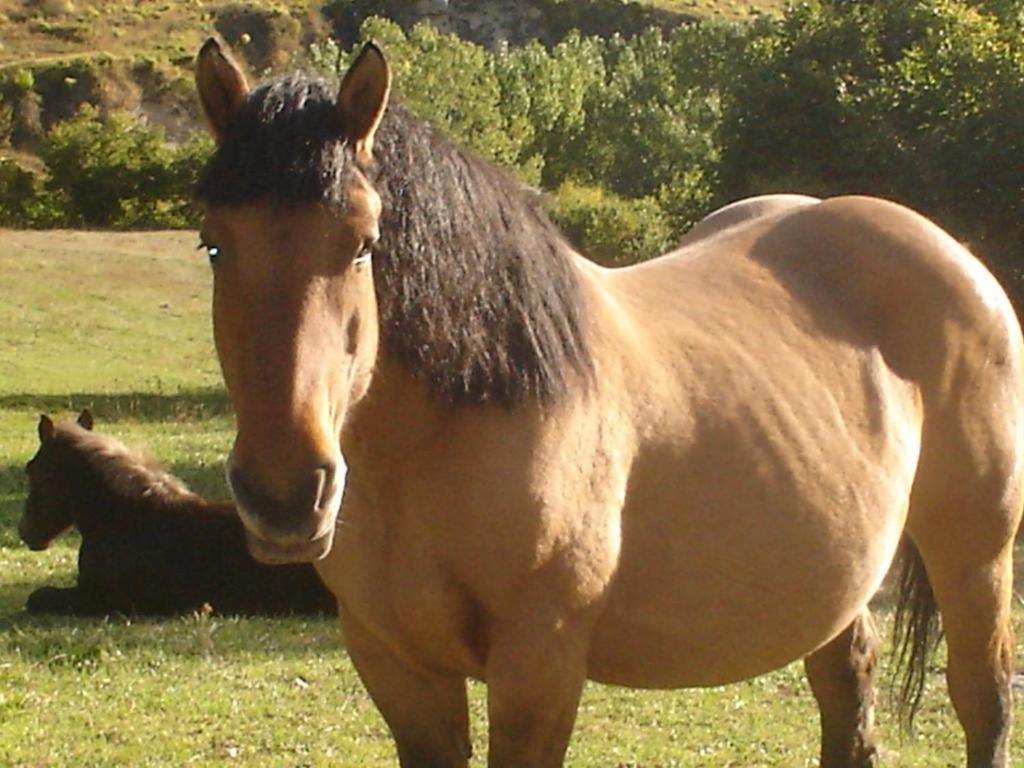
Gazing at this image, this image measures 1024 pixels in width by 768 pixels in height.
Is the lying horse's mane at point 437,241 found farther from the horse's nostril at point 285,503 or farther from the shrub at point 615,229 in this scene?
the shrub at point 615,229

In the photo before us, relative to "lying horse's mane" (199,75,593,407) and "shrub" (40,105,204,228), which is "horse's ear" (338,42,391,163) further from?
"shrub" (40,105,204,228)

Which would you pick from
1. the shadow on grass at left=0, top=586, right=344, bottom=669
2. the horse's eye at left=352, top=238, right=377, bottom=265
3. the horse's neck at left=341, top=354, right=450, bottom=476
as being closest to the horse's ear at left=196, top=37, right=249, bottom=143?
the horse's eye at left=352, top=238, right=377, bottom=265

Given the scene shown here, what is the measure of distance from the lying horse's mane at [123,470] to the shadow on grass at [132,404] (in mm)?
8606

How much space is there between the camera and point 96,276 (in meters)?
27.2

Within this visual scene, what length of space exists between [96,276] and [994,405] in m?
24.6

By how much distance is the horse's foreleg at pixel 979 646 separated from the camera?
4371 millimetres

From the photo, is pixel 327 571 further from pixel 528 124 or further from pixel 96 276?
pixel 528 124

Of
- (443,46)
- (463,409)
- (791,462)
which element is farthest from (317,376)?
(443,46)

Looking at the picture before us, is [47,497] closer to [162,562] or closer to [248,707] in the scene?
[162,562]

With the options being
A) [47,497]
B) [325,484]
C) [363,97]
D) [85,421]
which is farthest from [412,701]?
[85,421]

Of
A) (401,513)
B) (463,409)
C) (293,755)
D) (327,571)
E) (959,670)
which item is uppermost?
(463,409)

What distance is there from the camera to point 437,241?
118 inches

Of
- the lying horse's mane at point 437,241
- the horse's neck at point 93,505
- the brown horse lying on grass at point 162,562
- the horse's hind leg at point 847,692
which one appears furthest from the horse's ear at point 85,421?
the lying horse's mane at point 437,241

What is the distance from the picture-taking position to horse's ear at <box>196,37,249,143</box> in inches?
112
